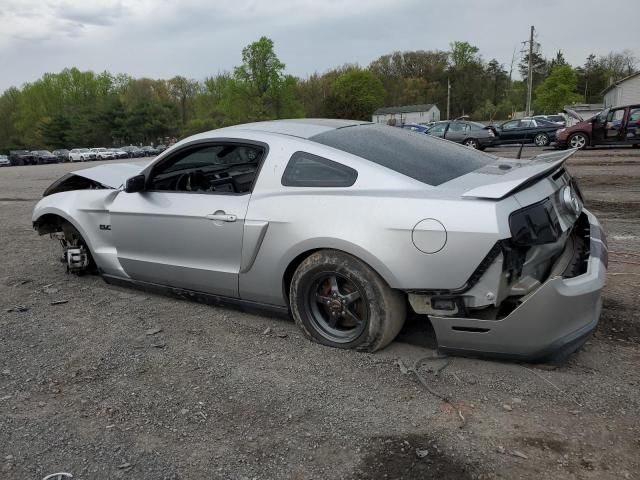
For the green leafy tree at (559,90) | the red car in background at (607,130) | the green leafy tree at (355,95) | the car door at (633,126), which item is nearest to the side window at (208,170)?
the red car in background at (607,130)

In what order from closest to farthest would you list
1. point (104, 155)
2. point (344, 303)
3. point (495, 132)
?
point (344, 303) → point (495, 132) → point (104, 155)

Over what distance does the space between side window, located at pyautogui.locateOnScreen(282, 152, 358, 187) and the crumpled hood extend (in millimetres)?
1885

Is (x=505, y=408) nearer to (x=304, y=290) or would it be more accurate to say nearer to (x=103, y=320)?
(x=304, y=290)

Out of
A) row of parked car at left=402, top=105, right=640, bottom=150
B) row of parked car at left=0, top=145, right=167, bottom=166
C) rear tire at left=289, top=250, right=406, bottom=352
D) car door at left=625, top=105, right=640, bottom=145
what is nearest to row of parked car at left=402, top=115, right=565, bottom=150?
row of parked car at left=402, top=105, right=640, bottom=150

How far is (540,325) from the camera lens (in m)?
2.80

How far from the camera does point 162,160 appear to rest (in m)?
4.23

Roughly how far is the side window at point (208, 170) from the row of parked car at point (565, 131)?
1201 cm

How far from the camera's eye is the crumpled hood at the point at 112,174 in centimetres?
488

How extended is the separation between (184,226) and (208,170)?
1087mm

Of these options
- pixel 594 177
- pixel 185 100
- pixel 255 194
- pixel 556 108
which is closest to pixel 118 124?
pixel 185 100

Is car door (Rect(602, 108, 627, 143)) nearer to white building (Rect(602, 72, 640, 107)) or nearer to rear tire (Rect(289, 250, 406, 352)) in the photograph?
rear tire (Rect(289, 250, 406, 352))

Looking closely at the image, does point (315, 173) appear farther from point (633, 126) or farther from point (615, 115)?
point (615, 115)

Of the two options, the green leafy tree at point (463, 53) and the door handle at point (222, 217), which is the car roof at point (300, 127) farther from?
the green leafy tree at point (463, 53)

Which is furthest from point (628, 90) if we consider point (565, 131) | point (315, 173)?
point (315, 173)
